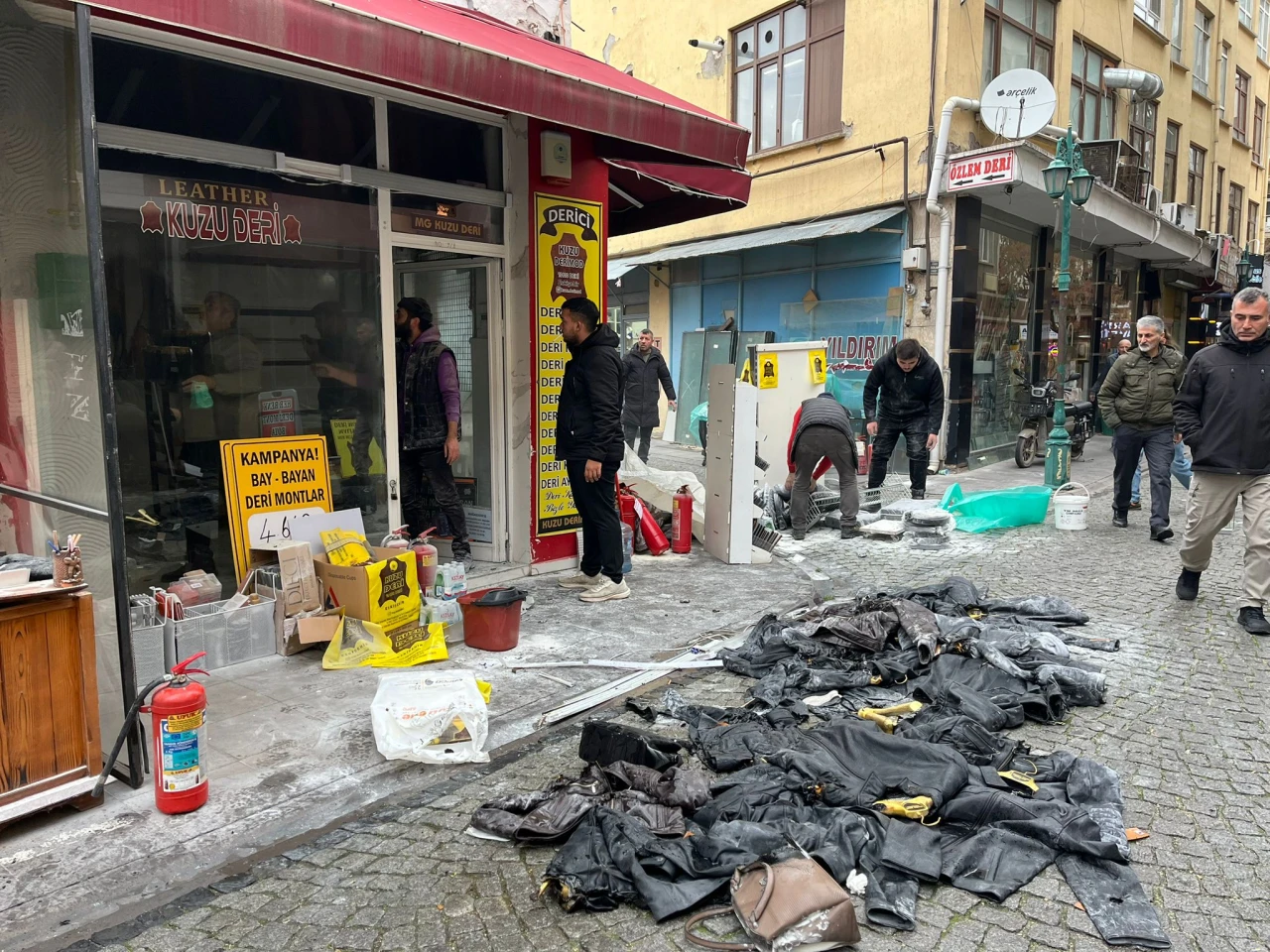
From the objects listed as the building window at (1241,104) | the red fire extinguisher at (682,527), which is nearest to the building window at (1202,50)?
the building window at (1241,104)

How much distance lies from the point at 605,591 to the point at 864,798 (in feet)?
9.84

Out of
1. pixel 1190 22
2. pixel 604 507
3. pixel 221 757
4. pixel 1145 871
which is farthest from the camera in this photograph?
pixel 1190 22

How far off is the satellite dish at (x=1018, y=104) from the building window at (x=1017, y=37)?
1.24 m

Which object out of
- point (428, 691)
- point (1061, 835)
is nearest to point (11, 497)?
point (428, 691)

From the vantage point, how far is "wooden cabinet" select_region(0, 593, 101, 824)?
3.00 meters

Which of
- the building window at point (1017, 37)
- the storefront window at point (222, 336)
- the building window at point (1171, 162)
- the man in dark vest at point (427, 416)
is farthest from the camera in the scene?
the building window at point (1171, 162)

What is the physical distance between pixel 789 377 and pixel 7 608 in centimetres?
826

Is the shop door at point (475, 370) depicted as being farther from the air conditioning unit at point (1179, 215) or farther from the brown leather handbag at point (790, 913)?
the air conditioning unit at point (1179, 215)

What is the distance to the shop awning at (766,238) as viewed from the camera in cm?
1242

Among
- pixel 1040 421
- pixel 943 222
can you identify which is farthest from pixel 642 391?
pixel 1040 421

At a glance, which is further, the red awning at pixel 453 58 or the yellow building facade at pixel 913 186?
the yellow building facade at pixel 913 186

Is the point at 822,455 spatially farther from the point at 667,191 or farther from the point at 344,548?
the point at 344,548

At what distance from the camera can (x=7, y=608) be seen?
2.99m

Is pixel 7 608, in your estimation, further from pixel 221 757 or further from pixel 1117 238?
pixel 1117 238
